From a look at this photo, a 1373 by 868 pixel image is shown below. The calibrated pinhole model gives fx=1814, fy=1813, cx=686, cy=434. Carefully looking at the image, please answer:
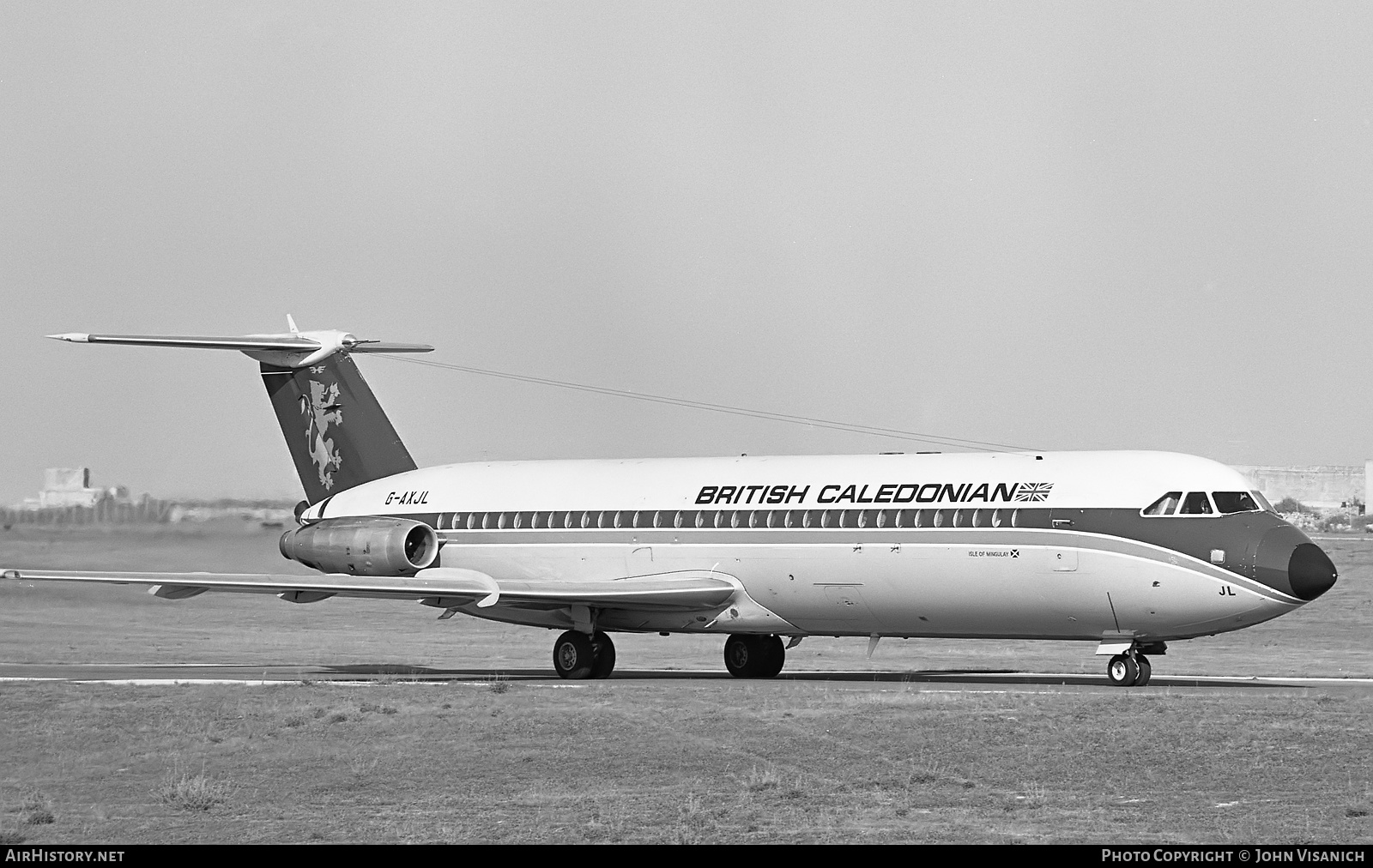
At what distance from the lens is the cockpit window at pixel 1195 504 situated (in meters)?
29.2

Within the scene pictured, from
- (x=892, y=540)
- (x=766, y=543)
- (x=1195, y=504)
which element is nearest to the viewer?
(x=1195, y=504)

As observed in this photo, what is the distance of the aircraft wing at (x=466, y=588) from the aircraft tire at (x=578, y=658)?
919 millimetres

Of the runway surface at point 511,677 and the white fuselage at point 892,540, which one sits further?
the runway surface at point 511,677

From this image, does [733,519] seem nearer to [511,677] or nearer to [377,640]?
[511,677]

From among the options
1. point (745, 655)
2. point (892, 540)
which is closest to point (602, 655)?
point (745, 655)

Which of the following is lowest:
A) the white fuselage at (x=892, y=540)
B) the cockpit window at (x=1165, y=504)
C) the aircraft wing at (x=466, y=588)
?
the aircraft wing at (x=466, y=588)

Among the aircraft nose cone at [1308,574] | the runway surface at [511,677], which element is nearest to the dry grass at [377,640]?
the runway surface at [511,677]

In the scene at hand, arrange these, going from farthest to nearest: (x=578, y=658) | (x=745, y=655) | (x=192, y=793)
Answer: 1. (x=745, y=655)
2. (x=578, y=658)
3. (x=192, y=793)

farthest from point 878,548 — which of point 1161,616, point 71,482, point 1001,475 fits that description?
point 71,482

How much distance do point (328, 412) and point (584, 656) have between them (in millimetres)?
9199

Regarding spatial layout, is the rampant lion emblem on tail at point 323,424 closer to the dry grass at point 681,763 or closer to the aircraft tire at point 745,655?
the dry grass at point 681,763

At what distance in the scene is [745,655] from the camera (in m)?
35.9
